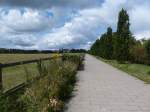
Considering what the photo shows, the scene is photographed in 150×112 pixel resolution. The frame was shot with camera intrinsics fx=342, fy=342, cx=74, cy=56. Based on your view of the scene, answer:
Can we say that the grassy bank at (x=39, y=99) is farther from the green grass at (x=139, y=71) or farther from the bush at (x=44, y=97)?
the green grass at (x=139, y=71)

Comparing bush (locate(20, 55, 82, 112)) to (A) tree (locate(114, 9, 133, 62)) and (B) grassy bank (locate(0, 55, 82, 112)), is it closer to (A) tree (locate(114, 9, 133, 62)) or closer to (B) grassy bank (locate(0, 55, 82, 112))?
(B) grassy bank (locate(0, 55, 82, 112))

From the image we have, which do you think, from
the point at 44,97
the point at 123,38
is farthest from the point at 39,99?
the point at 123,38

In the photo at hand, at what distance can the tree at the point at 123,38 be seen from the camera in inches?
2165

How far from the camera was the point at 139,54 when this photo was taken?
187 ft

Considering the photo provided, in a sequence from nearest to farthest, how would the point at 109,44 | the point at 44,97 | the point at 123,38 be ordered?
the point at 44,97 → the point at 123,38 → the point at 109,44

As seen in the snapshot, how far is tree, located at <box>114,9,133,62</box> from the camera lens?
55.0 meters

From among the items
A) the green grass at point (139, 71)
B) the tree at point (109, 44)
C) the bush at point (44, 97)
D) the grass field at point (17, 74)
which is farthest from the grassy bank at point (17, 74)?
the tree at point (109, 44)

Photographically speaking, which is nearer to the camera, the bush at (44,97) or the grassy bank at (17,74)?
the bush at (44,97)

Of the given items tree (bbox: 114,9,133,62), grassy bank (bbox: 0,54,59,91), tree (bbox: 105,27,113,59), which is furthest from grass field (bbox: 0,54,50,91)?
tree (bbox: 105,27,113,59)

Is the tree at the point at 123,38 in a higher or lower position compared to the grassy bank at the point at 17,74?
higher

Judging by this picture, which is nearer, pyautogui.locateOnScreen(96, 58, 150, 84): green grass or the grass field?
the grass field

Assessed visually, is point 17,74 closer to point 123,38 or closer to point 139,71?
point 139,71

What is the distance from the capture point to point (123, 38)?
182 feet

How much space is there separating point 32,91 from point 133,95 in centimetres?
452
